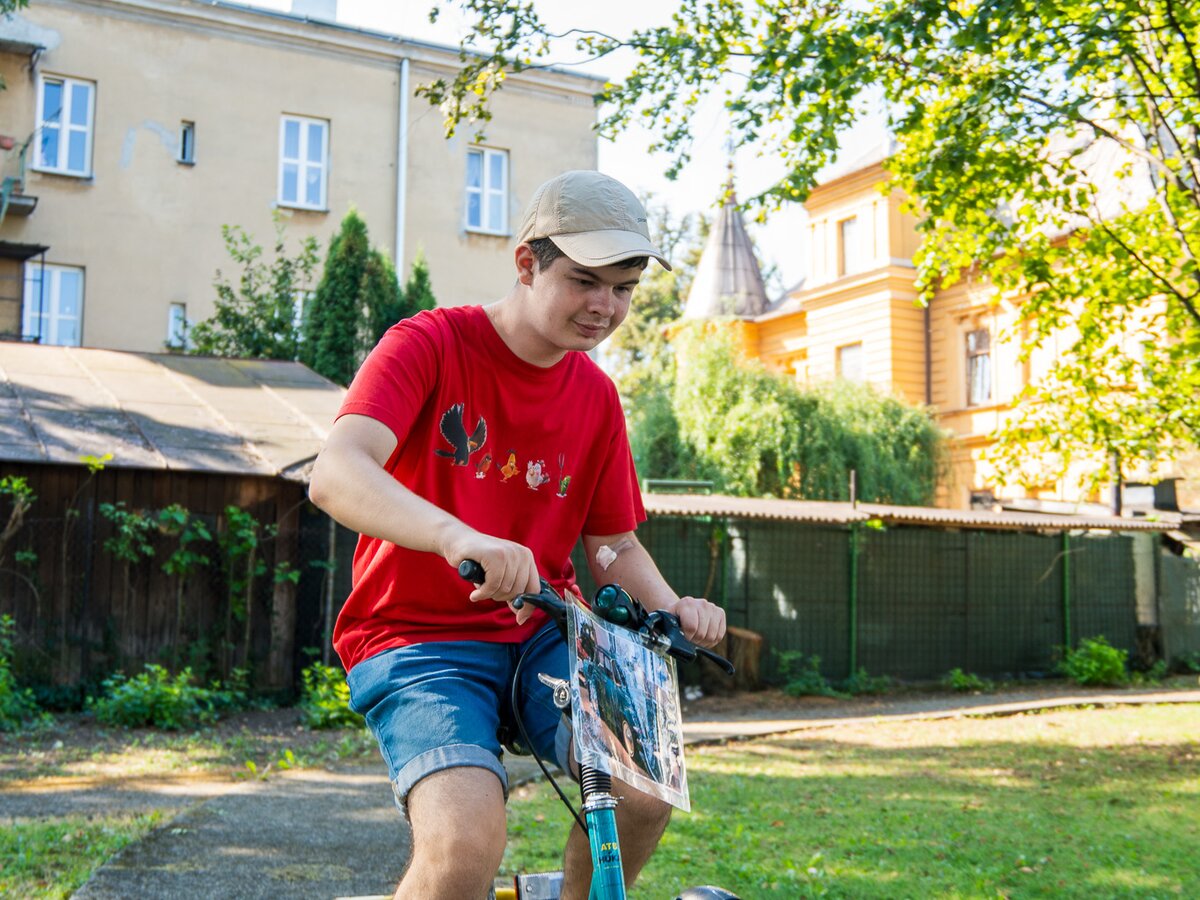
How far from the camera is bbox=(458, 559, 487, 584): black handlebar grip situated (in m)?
2.33

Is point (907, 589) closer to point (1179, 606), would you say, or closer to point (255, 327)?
point (1179, 606)

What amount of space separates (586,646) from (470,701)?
415 mm

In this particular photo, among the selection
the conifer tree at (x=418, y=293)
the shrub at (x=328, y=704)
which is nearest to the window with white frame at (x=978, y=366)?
the conifer tree at (x=418, y=293)

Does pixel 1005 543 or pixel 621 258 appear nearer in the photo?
pixel 621 258

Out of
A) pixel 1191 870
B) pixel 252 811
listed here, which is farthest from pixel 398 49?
pixel 1191 870

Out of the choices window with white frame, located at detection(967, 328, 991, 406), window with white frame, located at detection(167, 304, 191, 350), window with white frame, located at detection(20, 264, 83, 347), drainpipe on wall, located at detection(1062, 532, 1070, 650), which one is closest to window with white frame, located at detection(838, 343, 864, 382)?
window with white frame, located at detection(967, 328, 991, 406)

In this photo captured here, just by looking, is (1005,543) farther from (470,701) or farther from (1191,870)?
(470,701)

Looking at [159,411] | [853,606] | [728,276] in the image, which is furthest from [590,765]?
[728,276]

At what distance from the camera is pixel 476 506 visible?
9.98 feet

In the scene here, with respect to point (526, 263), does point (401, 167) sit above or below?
above

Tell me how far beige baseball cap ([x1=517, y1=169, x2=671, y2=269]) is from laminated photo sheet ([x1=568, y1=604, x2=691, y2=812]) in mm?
794

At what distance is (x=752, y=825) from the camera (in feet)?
23.0

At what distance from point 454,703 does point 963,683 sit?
14.5m

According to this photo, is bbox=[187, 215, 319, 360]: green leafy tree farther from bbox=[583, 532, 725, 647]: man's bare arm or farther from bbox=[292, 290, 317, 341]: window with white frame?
bbox=[583, 532, 725, 647]: man's bare arm
